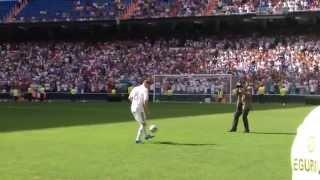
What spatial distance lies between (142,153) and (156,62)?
132 ft

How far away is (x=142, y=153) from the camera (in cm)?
1580

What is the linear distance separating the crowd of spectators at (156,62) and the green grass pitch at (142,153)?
2495 centimetres

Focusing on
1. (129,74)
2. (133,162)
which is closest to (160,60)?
(129,74)

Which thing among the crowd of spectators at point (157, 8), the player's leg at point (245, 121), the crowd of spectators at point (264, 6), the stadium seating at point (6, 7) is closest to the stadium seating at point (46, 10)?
the crowd of spectators at point (157, 8)

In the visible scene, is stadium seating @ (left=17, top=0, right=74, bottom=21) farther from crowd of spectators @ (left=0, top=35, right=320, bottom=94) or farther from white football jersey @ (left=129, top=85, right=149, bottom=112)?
white football jersey @ (left=129, top=85, right=149, bottom=112)

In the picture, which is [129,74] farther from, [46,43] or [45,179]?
[45,179]

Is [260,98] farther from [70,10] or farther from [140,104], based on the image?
[140,104]

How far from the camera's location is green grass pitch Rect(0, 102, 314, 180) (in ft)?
39.9

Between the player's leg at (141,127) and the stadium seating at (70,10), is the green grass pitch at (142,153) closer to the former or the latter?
the player's leg at (141,127)

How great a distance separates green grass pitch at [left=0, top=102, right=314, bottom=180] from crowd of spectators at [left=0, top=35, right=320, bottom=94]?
25.0 metres

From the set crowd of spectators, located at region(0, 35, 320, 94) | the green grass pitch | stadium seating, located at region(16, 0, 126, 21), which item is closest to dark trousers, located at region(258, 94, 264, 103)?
crowd of spectators, located at region(0, 35, 320, 94)

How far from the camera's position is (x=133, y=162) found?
13.9 metres

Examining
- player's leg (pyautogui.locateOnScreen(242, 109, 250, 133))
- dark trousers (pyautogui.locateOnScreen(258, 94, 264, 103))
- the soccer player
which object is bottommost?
dark trousers (pyautogui.locateOnScreen(258, 94, 264, 103))

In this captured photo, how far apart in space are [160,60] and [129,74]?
284cm
